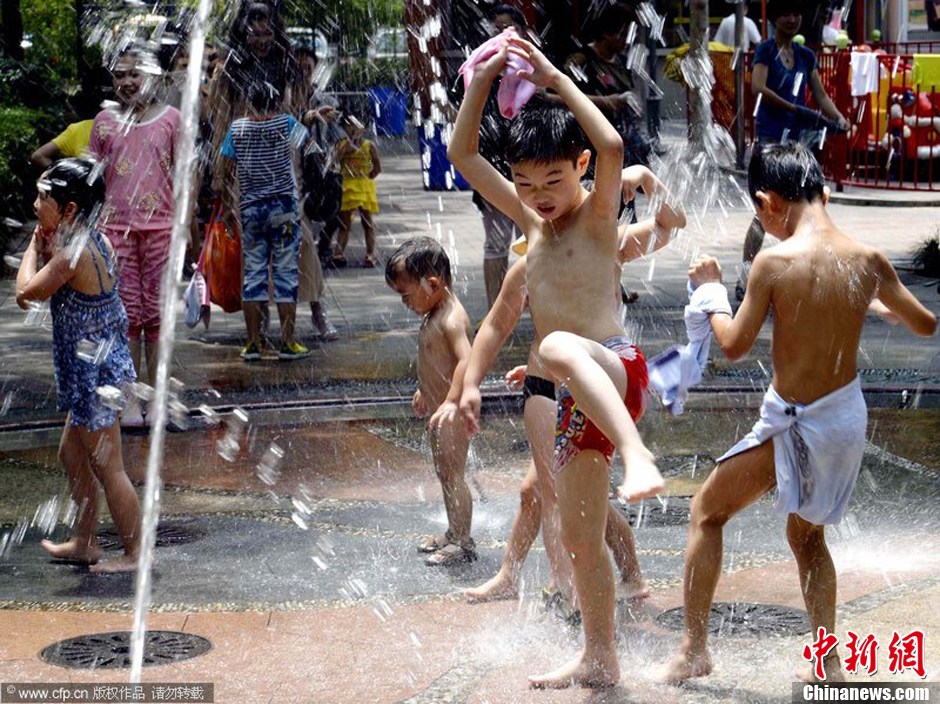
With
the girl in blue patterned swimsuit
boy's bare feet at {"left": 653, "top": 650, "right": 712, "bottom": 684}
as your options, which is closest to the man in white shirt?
the girl in blue patterned swimsuit

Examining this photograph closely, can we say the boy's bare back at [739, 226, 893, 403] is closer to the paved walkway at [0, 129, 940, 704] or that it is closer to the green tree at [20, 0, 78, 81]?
the paved walkway at [0, 129, 940, 704]

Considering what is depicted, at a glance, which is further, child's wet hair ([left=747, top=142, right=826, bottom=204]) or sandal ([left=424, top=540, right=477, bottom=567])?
sandal ([left=424, top=540, right=477, bottom=567])

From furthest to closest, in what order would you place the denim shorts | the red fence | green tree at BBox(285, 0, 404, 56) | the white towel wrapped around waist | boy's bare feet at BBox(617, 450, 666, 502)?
green tree at BBox(285, 0, 404, 56) < the red fence < the denim shorts < the white towel wrapped around waist < boy's bare feet at BBox(617, 450, 666, 502)

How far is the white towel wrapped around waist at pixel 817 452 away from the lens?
→ 4230mm

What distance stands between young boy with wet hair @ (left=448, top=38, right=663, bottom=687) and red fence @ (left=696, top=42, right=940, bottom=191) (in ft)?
47.0

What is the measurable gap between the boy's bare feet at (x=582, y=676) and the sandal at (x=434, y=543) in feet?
4.92

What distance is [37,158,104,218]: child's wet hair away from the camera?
5859 mm

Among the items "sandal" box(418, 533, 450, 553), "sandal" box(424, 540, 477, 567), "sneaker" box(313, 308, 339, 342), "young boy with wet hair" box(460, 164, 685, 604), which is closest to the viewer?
"young boy with wet hair" box(460, 164, 685, 604)

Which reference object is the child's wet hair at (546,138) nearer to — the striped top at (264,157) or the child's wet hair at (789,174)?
the child's wet hair at (789,174)

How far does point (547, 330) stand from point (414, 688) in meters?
1.10

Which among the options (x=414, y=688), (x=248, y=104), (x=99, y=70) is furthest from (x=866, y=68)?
(x=414, y=688)

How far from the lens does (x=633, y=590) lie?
205 inches

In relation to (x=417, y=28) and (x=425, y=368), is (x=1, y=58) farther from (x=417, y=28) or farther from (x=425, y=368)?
(x=425, y=368)

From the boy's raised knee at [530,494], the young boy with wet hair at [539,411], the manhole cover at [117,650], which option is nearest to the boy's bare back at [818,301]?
the young boy with wet hair at [539,411]
